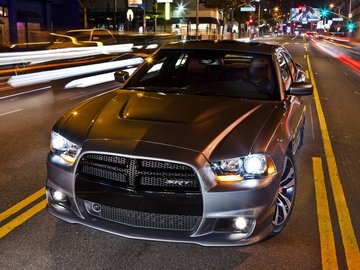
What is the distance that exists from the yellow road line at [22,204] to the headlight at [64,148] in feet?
3.51

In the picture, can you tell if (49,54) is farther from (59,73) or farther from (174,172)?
(174,172)

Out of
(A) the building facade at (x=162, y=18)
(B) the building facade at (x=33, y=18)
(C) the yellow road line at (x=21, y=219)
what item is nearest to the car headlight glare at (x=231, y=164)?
(C) the yellow road line at (x=21, y=219)

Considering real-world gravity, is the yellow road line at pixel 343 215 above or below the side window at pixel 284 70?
below

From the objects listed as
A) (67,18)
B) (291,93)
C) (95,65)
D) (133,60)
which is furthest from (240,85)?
(67,18)

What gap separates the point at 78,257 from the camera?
3885 millimetres

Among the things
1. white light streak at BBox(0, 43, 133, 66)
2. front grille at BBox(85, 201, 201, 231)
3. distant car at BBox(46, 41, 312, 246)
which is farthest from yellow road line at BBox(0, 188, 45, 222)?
white light streak at BBox(0, 43, 133, 66)

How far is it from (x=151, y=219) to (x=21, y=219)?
1694mm

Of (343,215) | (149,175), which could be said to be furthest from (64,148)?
(343,215)

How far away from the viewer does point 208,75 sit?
557 centimetres

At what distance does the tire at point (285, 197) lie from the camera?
4.19m

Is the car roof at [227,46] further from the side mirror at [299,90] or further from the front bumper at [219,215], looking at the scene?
the front bumper at [219,215]

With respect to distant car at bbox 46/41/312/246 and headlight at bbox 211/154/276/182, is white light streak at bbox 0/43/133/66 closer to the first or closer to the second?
distant car at bbox 46/41/312/246

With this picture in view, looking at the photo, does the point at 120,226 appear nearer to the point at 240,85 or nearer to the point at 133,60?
the point at 240,85

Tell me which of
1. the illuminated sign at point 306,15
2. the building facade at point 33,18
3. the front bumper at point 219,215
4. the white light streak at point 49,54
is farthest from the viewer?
the illuminated sign at point 306,15
